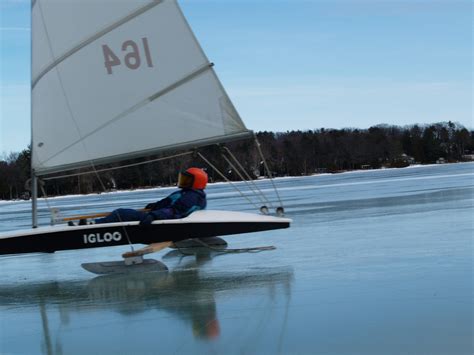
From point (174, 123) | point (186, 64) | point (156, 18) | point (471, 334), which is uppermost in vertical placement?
point (156, 18)

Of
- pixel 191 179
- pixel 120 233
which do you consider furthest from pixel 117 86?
pixel 120 233

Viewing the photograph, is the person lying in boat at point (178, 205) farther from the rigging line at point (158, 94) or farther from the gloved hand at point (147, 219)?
the rigging line at point (158, 94)

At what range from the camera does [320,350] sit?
13.6 feet

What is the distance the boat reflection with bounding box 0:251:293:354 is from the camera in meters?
5.31

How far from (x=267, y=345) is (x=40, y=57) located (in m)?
5.56

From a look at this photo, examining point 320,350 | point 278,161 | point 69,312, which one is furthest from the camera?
point 278,161

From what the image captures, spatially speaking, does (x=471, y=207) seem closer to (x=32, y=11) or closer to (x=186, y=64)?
(x=186, y=64)

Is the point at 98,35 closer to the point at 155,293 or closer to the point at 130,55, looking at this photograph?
the point at 130,55

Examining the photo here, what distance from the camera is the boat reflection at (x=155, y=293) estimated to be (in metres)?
5.31

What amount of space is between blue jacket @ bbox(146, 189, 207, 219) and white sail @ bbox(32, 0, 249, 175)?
23.2 inches

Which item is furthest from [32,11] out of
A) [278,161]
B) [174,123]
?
[278,161]

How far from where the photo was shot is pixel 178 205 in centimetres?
849

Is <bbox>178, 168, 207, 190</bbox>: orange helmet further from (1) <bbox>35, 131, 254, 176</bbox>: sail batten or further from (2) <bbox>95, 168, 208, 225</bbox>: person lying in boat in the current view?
(1) <bbox>35, 131, 254, 176</bbox>: sail batten

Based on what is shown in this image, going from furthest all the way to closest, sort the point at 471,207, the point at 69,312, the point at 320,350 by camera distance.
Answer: the point at 471,207 < the point at 69,312 < the point at 320,350
